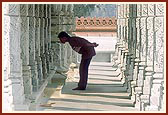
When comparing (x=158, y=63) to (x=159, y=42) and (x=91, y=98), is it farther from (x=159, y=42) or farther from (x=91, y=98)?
(x=91, y=98)

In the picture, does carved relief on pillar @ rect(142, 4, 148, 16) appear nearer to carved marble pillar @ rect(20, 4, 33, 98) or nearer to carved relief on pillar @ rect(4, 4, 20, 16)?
carved marble pillar @ rect(20, 4, 33, 98)

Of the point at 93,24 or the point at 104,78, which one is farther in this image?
the point at 93,24

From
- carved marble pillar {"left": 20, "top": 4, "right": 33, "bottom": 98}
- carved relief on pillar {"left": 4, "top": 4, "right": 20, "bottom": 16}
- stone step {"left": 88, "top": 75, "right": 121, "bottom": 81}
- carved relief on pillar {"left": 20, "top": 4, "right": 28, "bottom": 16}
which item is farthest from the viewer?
stone step {"left": 88, "top": 75, "right": 121, "bottom": 81}

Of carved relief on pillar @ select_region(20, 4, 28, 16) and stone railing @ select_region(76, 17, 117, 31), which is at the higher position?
carved relief on pillar @ select_region(20, 4, 28, 16)

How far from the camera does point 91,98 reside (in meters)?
11.5

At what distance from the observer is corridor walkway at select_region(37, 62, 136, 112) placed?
33.1 ft

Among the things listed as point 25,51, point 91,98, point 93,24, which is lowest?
point 91,98

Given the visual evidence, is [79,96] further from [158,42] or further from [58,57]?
[58,57]

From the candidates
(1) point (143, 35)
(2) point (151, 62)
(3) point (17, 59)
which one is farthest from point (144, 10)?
(3) point (17, 59)

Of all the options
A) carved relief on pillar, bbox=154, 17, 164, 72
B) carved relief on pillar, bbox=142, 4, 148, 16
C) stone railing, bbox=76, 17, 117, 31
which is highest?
carved relief on pillar, bbox=142, 4, 148, 16

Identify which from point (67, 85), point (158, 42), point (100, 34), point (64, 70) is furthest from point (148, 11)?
point (100, 34)

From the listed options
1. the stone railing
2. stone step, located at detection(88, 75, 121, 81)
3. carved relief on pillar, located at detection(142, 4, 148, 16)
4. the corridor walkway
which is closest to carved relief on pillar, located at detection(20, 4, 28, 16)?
the corridor walkway

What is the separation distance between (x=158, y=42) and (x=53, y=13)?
31.5ft

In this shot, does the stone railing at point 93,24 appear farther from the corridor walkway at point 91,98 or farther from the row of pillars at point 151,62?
the row of pillars at point 151,62
